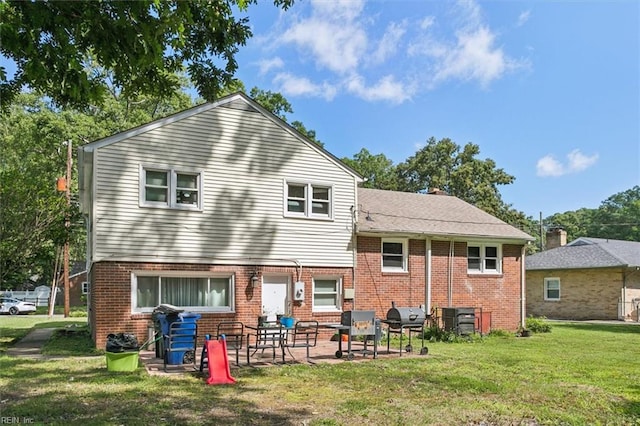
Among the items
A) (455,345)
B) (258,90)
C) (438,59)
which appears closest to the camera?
(455,345)

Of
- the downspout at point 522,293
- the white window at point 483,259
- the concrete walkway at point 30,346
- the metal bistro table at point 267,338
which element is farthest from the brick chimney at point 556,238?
the concrete walkway at point 30,346

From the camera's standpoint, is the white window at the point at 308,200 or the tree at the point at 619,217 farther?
the tree at the point at 619,217

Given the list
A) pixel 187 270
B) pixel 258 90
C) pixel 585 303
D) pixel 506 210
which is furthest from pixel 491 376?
pixel 506 210

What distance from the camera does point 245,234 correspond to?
51.6 feet

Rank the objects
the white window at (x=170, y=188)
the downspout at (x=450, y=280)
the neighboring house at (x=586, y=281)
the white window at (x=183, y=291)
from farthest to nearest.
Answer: the neighboring house at (x=586, y=281), the downspout at (x=450, y=280), the white window at (x=170, y=188), the white window at (x=183, y=291)

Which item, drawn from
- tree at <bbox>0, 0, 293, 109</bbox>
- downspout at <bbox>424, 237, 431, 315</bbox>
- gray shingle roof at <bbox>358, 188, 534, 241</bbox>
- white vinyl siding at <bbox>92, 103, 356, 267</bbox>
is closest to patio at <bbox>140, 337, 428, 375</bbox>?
white vinyl siding at <bbox>92, 103, 356, 267</bbox>

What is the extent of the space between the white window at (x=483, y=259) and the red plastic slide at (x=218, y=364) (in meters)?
11.8

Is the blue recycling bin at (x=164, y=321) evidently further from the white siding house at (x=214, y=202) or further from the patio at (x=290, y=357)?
the white siding house at (x=214, y=202)

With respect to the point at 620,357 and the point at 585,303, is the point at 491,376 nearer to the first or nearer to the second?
the point at 620,357

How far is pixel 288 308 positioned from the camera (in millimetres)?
16359

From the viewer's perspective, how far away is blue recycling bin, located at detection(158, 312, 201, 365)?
1110 centimetres

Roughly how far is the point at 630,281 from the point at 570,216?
5732 cm

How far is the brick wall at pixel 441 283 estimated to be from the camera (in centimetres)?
1764

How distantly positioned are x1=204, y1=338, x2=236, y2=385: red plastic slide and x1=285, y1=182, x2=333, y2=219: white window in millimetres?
6867
